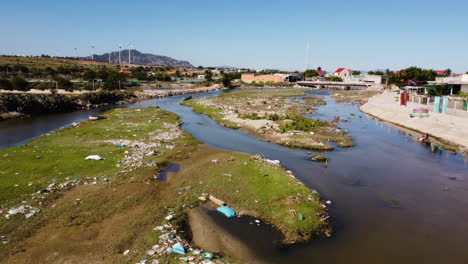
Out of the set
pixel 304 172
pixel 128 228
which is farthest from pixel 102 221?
pixel 304 172

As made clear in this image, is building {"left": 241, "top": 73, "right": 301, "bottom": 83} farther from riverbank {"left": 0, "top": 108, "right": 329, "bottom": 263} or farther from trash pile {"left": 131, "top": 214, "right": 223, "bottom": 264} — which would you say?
trash pile {"left": 131, "top": 214, "right": 223, "bottom": 264}

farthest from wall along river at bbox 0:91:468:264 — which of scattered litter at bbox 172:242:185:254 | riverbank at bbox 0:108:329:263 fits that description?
scattered litter at bbox 172:242:185:254

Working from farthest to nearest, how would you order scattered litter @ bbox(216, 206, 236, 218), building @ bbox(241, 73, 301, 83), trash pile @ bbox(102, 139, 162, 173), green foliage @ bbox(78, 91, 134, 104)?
building @ bbox(241, 73, 301, 83), green foliage @ bbox(78, 91, 134, 104), trash pile @ bbox(102, 139, 162, 173), scattered litter @ bbox(216, 206, 236, 218)

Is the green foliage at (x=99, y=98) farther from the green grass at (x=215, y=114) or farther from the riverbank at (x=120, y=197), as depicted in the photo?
the riverbank at (x=120, y=197)

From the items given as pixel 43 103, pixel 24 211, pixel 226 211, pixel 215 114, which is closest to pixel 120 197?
pixel 24 211

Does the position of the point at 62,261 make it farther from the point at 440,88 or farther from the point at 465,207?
the point at 440,88

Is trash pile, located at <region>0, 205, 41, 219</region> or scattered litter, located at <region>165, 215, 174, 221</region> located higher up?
trash pile, located at <region>0, 205, 41, 219</region>

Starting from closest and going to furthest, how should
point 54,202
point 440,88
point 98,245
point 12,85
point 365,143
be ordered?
point 98,245
point 54,202
point 365,143
point 440,88
point 12,85
